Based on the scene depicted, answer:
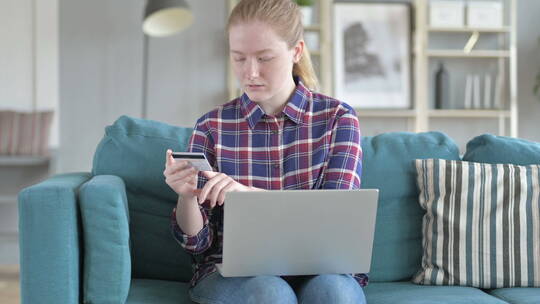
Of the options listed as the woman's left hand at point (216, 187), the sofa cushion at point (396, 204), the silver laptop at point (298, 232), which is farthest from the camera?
the sofa cushion at point (396, 204)

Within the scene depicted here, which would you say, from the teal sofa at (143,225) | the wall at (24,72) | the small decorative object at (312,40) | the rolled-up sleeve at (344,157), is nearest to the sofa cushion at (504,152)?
the teal sofa at (143,225)

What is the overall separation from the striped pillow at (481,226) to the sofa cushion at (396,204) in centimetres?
6

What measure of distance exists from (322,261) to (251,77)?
508 millimetres

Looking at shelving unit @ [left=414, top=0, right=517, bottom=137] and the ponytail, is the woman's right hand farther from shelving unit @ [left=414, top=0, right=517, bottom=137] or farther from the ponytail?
shelving unit @ [left=414, top=0, right=517, bottom=137]

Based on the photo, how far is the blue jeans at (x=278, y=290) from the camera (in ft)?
5.28

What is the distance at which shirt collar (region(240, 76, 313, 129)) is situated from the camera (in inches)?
77.9

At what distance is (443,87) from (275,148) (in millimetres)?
3337

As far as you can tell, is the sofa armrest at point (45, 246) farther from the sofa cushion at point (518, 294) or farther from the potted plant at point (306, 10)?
the potted plant at point (306, 10)

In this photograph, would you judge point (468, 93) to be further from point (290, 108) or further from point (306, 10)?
point (290, 108)

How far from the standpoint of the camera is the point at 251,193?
1579 mm

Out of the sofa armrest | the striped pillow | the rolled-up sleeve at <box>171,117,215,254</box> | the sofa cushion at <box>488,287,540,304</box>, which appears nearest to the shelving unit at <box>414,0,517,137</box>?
the striped pillow

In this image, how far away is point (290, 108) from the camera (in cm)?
198

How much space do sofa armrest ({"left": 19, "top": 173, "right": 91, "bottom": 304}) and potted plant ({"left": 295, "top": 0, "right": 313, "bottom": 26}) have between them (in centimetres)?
333

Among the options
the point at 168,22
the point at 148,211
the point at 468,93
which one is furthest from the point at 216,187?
the point at 468,93
